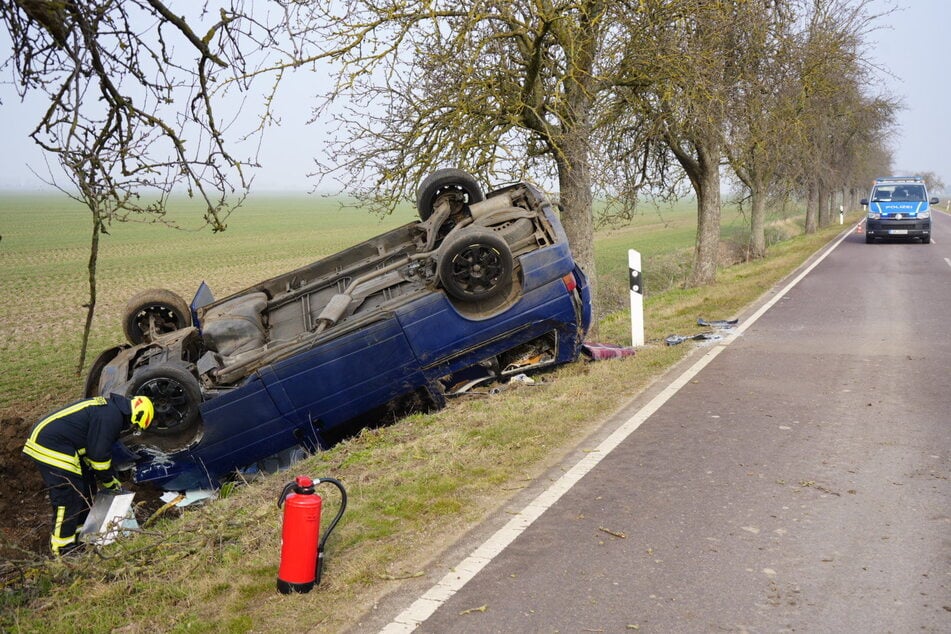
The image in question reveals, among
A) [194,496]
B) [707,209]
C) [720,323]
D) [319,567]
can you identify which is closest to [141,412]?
[194,496]

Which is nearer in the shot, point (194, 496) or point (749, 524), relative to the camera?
point (749, 524)

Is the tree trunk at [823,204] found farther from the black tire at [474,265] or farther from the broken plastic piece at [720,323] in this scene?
the black tire at [474,265]

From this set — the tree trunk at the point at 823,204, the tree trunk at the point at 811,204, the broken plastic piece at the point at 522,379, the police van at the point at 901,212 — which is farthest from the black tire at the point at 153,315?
the tree trunk at the point at 823,204

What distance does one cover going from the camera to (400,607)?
376 centimetres

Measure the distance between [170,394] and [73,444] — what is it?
0.98 metres

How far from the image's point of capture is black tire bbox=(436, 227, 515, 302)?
7.59 metres

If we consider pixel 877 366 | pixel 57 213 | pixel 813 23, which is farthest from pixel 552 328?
pixel 57 213

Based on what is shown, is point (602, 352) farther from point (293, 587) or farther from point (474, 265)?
point (293, 587)

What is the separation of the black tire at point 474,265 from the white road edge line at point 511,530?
180cm

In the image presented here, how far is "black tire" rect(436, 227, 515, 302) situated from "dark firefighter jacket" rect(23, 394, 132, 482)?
9.61ft

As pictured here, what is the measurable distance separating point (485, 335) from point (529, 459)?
219 cm

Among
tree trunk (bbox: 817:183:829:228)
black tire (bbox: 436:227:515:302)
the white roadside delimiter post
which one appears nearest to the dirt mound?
black tire (bbox: 436:227:515:302)

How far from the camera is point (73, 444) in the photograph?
6.25 meters

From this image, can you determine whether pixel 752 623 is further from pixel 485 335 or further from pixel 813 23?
pixel 813 23
